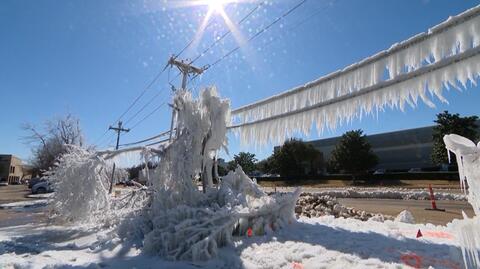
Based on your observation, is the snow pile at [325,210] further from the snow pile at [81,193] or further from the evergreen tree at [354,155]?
the evergreen tree at [354,155]

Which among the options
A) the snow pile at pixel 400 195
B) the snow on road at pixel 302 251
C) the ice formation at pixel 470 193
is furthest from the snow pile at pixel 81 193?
the snow pile at pixel 400 195

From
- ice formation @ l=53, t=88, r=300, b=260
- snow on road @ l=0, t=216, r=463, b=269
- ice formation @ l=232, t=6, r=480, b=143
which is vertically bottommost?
snow on road @ l=0, t=216, r=463, b=269

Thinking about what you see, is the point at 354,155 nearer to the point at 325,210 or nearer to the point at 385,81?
the point at 325,210

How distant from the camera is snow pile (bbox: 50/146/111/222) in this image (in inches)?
518

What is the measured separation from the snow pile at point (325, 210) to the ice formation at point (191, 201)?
305cm

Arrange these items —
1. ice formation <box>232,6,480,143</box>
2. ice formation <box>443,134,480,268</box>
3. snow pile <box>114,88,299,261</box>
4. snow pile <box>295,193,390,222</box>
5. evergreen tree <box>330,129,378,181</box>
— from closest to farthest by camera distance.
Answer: ice formation <box>443,134,480,268</box> → ice formation <box>232,6,480,143</box> → snow pile <box>114,88,299,261</box> → snow pile <box>295,193,390,222</box> → evergreen tree <box>330,129,378,181</box>

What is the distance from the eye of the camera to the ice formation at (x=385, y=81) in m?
4.73

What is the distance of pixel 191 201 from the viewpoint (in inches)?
348

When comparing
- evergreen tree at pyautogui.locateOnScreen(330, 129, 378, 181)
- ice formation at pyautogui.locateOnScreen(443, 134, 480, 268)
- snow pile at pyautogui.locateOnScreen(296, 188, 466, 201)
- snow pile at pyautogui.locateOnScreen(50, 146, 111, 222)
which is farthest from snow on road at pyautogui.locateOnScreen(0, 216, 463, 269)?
evergreen tree at pyautogui.locateOnScreen(330, 129, 378, 181)

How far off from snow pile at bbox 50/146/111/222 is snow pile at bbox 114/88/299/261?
3.55 m

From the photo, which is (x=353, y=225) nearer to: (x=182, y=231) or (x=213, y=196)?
(x=213, y=196)

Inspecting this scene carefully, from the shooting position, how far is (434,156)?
4275 centimetres

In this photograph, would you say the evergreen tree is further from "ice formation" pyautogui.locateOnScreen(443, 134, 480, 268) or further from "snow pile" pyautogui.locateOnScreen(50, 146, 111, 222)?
"ice formation" pyautogui.locateOnScreen(443, 134, 480, 268)

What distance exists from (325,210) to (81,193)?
8915 mm
